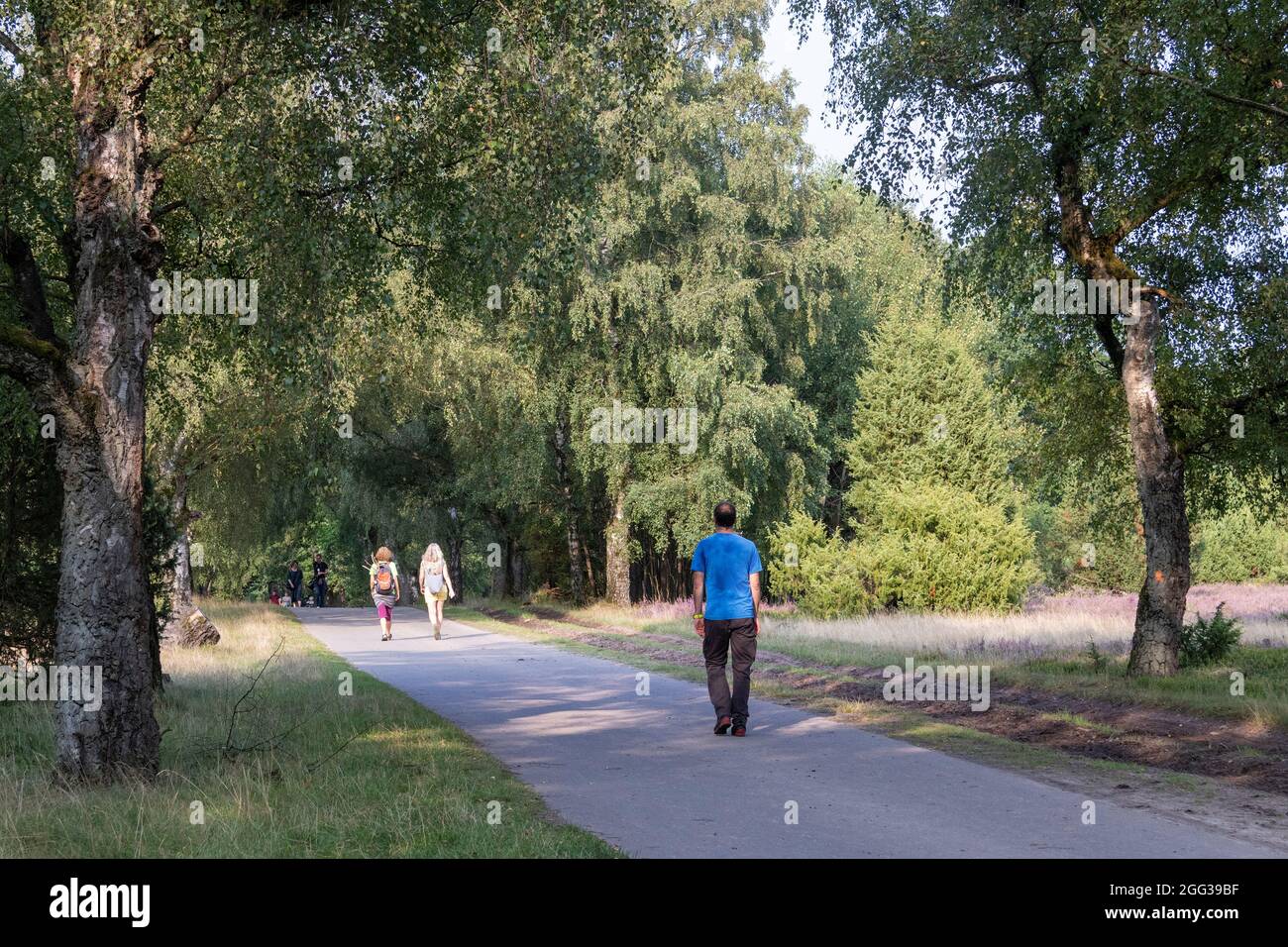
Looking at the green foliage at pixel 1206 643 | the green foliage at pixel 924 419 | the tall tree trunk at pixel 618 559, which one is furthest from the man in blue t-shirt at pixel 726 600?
the green foliage at pixel 924 419

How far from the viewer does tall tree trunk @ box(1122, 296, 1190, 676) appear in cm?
1484

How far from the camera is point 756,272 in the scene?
1335 inches

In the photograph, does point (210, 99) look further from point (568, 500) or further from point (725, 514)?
point (568, 500)

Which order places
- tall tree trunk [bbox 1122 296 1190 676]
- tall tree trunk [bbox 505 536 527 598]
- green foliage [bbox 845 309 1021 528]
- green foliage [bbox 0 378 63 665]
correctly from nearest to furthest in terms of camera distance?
green foliage [bbox 0 378 63 665] → tall tree trunk [bbox 1122 296 1190 676] → green foliage [bbox 845 309 1021 528] → tall tree trunk [bbox 505 536 527 598]

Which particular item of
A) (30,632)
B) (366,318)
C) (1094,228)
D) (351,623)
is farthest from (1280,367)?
(351,623)

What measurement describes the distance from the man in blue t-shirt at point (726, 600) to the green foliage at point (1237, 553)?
1516 inches

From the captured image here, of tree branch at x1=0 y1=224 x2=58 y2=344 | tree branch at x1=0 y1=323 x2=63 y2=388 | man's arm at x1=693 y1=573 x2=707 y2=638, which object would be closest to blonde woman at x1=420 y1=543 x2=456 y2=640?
tree branch at x1=0 y1=224 x2=58 y2=344

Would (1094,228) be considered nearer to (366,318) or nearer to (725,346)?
(366,318)

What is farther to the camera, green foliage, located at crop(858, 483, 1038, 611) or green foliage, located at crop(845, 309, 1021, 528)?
green foliage, located at crop(845, 309, 1021, 528)

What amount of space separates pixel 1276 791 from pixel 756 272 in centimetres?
2677

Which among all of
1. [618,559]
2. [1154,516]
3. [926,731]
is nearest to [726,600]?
[926,731]

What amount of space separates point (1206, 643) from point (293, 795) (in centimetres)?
1279

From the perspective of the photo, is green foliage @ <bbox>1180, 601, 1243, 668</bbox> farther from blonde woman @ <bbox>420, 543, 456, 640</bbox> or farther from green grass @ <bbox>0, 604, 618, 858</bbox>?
blonde woman @ <bbox>420, 543, 456, 640</bbox>

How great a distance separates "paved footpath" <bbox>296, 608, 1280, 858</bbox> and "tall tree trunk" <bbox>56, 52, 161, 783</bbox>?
292cm
